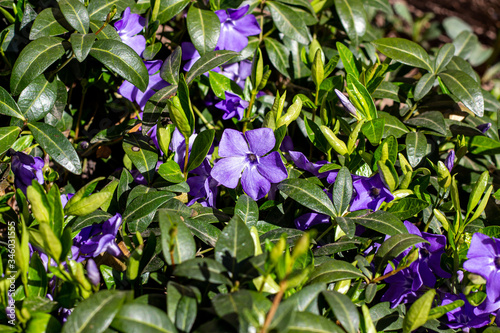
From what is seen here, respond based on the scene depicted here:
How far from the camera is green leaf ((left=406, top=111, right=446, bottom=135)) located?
4.82 ft

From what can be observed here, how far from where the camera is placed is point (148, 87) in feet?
4.75

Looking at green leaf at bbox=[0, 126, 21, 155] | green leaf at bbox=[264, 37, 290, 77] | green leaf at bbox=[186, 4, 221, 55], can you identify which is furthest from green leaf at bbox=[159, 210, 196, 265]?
green leaf at bbox=[264, 37, 290, 77]

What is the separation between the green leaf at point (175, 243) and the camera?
934 mm

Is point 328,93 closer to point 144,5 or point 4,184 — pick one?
point 144,5

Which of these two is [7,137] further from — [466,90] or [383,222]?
[466,90]

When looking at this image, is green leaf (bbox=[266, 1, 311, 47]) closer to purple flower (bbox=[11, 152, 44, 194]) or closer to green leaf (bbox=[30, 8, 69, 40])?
green leaf (bbox=[30, 8, 69, 40])

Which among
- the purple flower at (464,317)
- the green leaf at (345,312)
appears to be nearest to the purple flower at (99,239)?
the green leaf at (345,312)

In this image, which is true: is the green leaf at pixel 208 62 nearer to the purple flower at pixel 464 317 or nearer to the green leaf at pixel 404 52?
the green leaf at pixel 404 52

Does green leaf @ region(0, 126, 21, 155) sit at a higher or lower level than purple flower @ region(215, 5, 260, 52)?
lower

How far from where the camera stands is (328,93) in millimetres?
1425

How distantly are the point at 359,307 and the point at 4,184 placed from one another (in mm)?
1127

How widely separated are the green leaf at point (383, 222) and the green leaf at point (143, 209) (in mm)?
497

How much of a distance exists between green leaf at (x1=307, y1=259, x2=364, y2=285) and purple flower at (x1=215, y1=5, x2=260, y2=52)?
87 centimetres

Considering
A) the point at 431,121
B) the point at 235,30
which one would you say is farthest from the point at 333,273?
the point at 235,30
